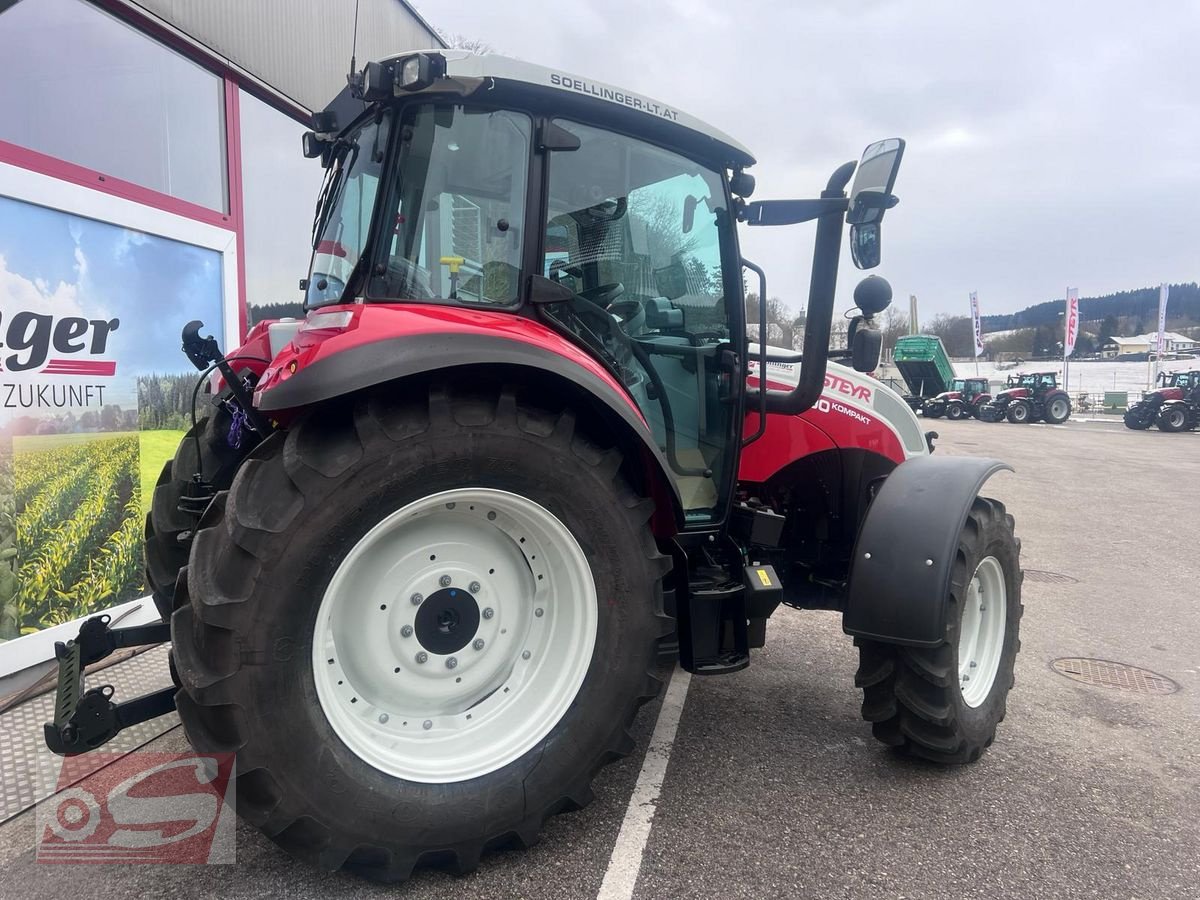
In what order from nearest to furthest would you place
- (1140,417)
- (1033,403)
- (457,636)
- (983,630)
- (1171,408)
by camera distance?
1. (457,636)
2. (983,630)
3. (1171,408)
4. (1140,417)
5. (1033,403)

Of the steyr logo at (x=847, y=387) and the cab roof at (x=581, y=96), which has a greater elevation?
the cab roof at (x=581, y=96)

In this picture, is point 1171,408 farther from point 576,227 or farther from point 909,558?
point 576,227

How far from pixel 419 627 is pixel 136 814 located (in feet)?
4.16

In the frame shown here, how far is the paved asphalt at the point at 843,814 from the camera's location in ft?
7.11

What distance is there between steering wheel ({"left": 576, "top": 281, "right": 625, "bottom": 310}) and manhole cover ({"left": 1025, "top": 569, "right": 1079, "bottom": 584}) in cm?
518

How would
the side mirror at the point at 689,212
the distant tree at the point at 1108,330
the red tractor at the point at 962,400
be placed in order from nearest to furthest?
the side mirror at the point at 689,212, the red tractor at the point at 962,400, the distant tree at the point at 1108,330

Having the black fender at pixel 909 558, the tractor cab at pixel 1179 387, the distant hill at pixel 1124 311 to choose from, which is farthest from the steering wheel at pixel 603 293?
the distant hill at pixel 1124 311

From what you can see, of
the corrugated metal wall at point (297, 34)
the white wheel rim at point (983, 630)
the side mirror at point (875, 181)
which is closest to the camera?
the side mirror at point (875, 181)

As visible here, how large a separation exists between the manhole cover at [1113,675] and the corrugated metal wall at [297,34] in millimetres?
6265

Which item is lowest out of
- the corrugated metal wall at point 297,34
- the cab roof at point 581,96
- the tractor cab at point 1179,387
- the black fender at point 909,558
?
the black fender at point 909,558

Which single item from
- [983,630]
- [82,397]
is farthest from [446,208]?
[82,397]

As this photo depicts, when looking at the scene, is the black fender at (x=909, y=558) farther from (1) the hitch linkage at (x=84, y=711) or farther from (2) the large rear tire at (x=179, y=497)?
(2) the large rear tire at (x=179, y=497)

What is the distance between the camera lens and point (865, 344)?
2.92 metres

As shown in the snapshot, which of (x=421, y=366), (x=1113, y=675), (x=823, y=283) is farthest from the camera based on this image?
(x=1113, y=675)
